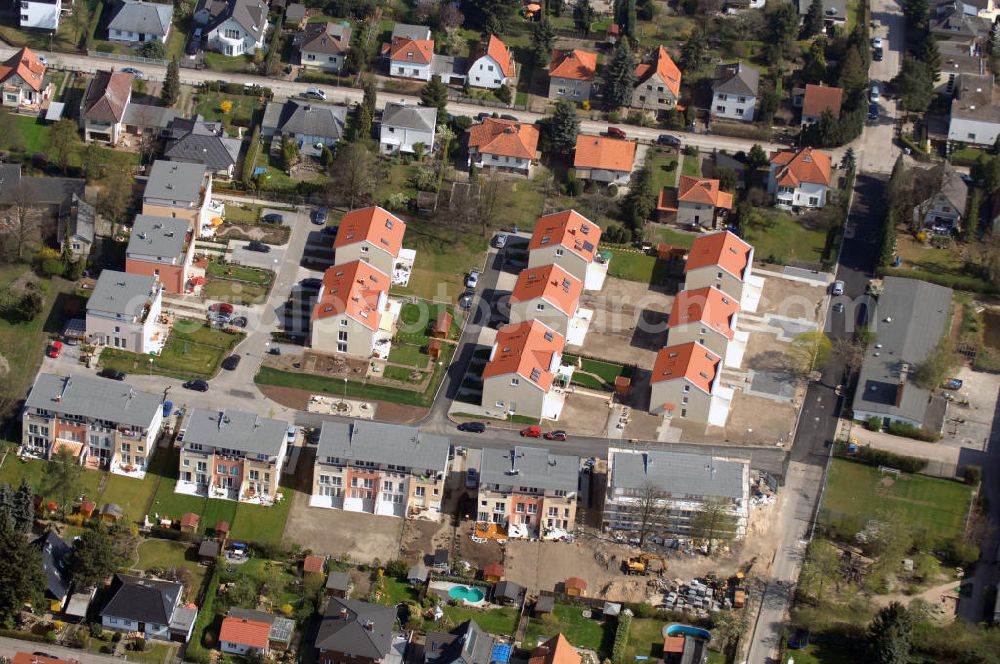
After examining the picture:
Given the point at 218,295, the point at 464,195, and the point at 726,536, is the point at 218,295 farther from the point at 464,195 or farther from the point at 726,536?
the point at 726,536

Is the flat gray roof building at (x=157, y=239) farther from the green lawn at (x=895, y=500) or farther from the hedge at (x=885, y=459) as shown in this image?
the hedge at (x=885, y=459)

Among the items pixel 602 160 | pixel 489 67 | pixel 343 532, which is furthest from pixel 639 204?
pixel 343 532

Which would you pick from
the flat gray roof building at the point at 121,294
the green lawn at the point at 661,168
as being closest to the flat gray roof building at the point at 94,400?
the flat gray roof building at the point at 121,294

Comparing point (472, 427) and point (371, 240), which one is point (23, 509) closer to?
point (472, 427)

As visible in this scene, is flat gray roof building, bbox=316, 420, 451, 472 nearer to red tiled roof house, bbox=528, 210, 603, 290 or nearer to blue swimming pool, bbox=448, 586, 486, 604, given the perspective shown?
blue swimming pool, bbox=448, 586, 486, 604

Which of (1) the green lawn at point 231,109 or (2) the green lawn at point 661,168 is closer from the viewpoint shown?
(2) the green lawn at point 661,168

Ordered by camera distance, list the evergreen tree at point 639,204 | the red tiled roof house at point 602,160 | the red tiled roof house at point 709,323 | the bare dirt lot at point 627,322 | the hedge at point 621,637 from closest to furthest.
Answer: the hedge at point 621,637 → the red tiled roof house at point 709,323 → the bare dirt lot at point 627,322 → the evergreen tree at point 639,204 → the red tiled roof house at point 602,160
